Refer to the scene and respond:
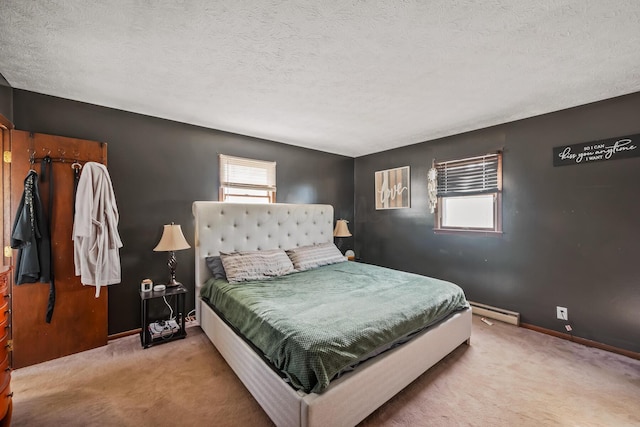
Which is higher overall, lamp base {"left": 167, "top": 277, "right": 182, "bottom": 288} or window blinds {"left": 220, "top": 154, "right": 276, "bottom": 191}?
window blinds {"left": 220, "top": 154, "right": 276, "bottom": 191}

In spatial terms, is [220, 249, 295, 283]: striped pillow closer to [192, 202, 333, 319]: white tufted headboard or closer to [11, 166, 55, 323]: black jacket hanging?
[192, 202, 333, 319]: white tufted headboard

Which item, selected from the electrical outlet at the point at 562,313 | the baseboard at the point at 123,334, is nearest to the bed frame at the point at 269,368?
the baseboard at the point at 123,334

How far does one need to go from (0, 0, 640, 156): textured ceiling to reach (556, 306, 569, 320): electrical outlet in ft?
7.11

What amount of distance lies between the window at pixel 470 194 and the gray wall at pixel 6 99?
4.69m

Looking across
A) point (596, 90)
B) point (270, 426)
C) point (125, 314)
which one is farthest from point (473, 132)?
point (125, 314)

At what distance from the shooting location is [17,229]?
82.8 inches

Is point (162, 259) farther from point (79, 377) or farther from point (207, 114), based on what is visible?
point (207, 114)

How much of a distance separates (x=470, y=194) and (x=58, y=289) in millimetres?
4655

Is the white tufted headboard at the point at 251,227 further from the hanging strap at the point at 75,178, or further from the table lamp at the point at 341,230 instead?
the hanging strap at the point at 75,178

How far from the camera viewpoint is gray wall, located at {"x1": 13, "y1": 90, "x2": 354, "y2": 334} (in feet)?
8.29

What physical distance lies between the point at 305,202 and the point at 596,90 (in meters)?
3.54

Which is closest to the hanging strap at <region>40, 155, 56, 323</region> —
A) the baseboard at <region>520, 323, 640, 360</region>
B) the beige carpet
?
the beige carpet

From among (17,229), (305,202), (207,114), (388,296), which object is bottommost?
(388,296)

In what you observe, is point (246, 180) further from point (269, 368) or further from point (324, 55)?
point (269, 368)
